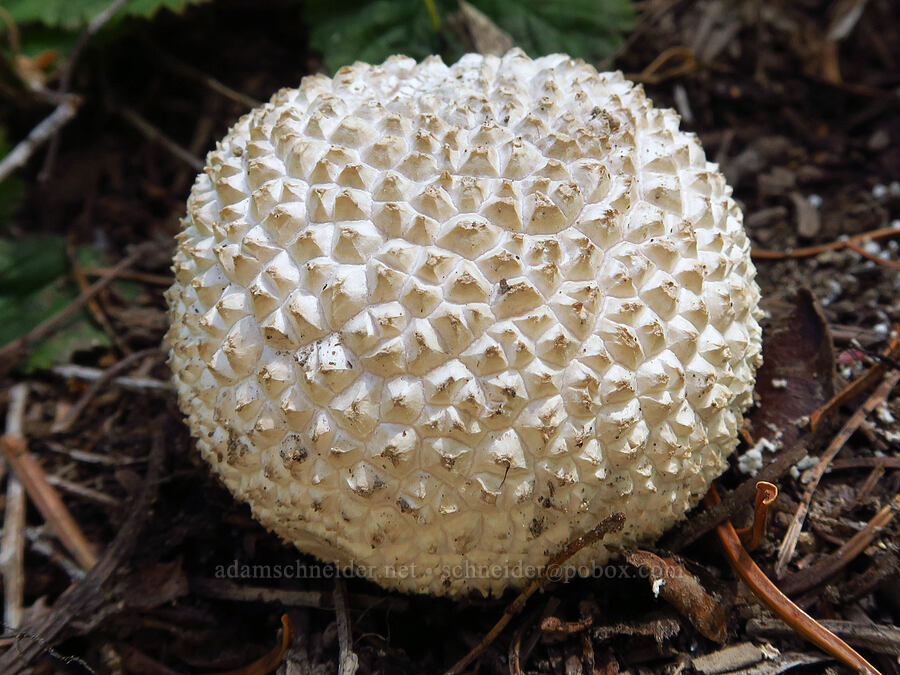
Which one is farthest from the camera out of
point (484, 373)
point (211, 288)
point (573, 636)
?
point (573, 636)

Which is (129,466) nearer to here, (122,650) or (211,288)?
(122,650)

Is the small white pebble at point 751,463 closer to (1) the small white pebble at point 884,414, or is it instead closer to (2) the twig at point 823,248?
(1) the small white pebble at point 884,414

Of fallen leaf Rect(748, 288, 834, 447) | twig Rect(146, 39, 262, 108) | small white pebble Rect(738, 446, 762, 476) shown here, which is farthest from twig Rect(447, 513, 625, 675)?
twig Rect(146, 39, 262, 108)

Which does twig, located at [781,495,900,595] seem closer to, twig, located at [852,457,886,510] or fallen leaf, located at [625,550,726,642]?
twig, located at [852,457,886,510]

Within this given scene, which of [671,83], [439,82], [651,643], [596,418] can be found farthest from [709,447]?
[671,83]

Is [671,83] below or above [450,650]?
above

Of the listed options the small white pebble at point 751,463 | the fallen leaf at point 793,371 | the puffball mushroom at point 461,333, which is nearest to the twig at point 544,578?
the puffball mushroom at point 461,333
